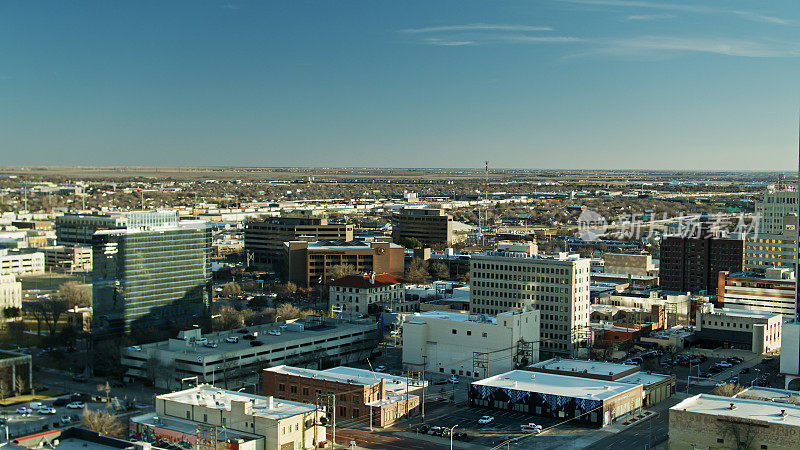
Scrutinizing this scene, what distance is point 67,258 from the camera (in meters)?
62.6

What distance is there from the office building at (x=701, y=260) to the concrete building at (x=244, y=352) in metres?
23.4

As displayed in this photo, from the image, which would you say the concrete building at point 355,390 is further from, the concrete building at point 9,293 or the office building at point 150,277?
the concrete building at point 9,293

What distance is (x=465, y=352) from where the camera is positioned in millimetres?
34312

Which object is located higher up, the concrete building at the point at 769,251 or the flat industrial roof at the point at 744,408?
the concrete building at the point at 769,251

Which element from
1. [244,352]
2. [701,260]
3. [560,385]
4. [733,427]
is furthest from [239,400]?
[701,260]

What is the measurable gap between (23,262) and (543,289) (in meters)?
37.3

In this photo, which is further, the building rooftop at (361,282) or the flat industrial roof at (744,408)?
the building rooftop at (361,282)

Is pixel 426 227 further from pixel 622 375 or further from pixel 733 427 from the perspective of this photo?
pixel 733 427

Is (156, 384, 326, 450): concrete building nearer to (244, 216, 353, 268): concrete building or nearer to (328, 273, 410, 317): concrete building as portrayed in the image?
(328, 273, 410, 317): concrete building

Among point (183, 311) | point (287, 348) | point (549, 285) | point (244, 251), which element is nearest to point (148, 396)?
point (287, 348)

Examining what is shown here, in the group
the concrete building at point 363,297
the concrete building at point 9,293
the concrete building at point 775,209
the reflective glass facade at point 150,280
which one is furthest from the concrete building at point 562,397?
the concrete building at point 775,209

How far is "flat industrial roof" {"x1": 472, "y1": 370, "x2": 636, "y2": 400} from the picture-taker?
2778 cm

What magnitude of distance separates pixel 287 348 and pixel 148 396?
18.3ft

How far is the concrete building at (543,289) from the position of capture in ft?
126
